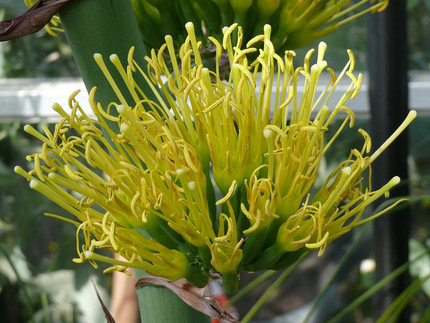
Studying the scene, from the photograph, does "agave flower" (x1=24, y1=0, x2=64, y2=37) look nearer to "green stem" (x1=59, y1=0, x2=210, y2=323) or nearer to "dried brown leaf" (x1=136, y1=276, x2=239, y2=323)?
"green stem" (x1=59, y1=0, x2=210, y2=323)

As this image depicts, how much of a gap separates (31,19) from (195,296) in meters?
0.14

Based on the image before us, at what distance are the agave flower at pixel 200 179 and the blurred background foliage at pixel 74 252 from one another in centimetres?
85

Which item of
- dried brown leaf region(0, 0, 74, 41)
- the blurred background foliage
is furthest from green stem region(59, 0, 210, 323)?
the blurred background foliage

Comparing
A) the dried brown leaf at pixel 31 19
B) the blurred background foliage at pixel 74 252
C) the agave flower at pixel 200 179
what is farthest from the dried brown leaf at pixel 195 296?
the blurred background foliage at pixel 74 252

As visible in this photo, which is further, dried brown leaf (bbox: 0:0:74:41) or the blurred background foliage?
the blurred background foliage

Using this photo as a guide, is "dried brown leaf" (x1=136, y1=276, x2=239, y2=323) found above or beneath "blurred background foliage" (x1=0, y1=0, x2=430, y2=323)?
above

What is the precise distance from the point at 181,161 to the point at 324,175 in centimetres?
91

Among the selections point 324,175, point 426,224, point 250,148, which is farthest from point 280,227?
point 426,224

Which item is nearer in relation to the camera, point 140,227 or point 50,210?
point 140,227

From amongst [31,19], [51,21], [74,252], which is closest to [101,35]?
[31,19]

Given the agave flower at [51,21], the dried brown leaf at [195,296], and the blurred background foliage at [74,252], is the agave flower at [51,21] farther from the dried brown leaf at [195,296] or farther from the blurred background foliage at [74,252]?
the blurred background foliage at [74,252]

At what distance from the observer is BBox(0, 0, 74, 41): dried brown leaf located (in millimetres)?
251

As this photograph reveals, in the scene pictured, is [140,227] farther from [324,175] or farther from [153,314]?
[324,175]

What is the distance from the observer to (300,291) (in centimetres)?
120
